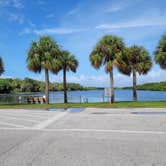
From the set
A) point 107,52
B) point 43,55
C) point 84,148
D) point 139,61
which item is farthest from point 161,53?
point 84,148

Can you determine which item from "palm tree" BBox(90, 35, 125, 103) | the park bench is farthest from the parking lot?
the park bench

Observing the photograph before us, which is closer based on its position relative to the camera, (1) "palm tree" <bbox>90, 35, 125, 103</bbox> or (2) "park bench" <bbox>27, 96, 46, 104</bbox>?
(1) "palm tree" <bbox>90, 35, 125, 103</bbox>

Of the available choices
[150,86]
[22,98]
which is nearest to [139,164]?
[22,98]

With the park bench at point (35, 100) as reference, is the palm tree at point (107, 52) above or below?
above

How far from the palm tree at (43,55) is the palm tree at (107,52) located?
449 centimetres

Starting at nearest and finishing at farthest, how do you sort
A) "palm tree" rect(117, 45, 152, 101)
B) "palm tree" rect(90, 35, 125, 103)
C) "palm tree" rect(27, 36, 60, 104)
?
1. "palm tree" rect(90, 35, 125, 103)
2. "palm tree" rect(27, 36, 60, 104)
3. "palm tree" rect(117, 45, 152, 101)

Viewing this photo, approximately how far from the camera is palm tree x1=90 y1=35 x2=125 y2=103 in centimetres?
2866

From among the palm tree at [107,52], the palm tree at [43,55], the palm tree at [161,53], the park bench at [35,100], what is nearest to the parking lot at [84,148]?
the palm tree at [107,52]

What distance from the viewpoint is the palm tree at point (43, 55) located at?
96.1 ft

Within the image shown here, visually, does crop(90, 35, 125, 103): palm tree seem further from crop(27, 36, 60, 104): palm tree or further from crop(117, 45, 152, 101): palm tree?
crop(117, 45, 152, 101): palm tree

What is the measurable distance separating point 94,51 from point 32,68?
7.42 meters

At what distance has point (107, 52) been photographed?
28672mm

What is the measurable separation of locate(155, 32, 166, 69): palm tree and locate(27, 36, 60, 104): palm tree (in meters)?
11.6

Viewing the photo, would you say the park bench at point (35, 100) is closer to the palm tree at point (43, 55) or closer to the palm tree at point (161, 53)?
the palm tree at point (43, 55)
